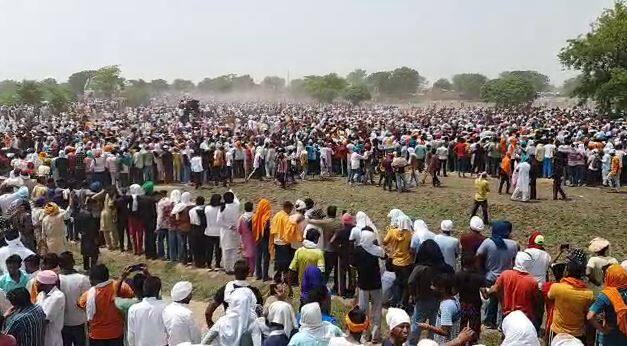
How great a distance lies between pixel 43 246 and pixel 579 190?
522 inches

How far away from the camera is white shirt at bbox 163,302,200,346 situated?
5.42m

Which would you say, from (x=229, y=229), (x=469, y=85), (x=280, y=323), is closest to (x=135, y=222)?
(x=229, y=229)

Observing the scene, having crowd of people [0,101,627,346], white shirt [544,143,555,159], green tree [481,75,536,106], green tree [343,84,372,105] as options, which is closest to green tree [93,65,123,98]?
green tree [343,84,372,105]

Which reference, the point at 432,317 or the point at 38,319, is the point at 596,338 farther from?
the point at 38,319

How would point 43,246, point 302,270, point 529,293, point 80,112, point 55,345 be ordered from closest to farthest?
point 55,345 < point 529,293 < point 302,270 < point 43,246 < point 80,112

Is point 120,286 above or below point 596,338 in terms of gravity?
above

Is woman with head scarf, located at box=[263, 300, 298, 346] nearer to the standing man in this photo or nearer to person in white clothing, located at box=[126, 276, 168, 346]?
person in white clothing, located at box=[126, 276, 168, 346]

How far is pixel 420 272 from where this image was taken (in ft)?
22.9

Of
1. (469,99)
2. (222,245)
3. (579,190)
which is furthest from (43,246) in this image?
(469,99)

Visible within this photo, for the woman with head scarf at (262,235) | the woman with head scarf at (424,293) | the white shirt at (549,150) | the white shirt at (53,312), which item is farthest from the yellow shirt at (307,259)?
the white shirt at (549,150)

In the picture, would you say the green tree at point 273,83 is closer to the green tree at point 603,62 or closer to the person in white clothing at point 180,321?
the green tree at point 603,62

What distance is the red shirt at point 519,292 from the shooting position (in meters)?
6.39

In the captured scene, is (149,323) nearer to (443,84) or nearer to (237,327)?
(237,327)

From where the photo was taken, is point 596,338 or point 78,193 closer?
point 596,338
